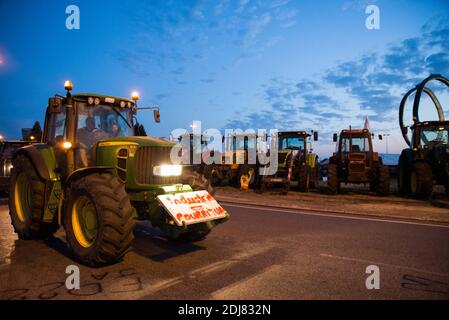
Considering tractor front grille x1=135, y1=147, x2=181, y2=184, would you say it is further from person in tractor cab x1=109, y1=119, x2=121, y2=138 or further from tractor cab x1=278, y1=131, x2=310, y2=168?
tractor cab x1=278, y1=131, x2=310, y2=168

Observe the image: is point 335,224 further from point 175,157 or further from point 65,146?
point 65,146

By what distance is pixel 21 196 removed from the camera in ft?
22.4

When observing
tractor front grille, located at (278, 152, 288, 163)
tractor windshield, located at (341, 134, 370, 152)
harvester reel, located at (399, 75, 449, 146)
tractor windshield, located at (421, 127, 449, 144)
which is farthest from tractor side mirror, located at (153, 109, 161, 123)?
harvester reel, located at (399, 75, 449, 146)

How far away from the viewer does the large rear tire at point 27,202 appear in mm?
5793

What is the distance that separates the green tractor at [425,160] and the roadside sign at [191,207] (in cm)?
1024

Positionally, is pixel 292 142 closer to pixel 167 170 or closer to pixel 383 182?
pixel 383 182

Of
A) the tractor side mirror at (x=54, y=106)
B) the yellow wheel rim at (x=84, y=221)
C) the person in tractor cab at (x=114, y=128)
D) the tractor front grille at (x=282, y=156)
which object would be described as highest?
the tractor side mirror at (x=54, y=106)

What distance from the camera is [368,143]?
49.3ft

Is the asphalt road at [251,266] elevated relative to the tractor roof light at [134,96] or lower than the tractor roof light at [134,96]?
lower

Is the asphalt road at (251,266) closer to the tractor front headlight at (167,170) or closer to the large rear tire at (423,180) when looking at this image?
the tractor front headlight at (167,170)

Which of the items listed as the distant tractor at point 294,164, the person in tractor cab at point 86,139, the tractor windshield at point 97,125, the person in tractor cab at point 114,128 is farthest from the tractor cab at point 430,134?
the person in tractor cab at point 86,139
